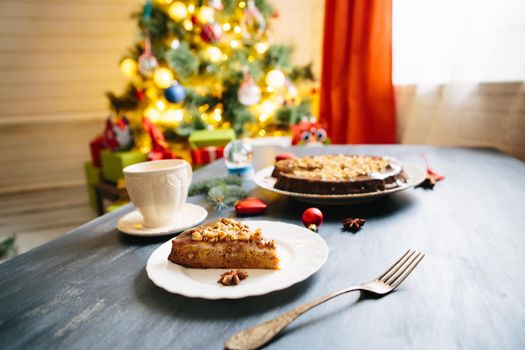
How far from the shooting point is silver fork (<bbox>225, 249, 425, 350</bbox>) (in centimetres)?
39

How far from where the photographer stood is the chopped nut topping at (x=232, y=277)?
1.66ft

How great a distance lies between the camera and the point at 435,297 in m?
0.47

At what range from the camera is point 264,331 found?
40cm

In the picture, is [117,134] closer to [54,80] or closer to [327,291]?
[54,80]

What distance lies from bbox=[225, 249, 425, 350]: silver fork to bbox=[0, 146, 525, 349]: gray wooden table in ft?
0.04

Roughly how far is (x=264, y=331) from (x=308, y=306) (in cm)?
6

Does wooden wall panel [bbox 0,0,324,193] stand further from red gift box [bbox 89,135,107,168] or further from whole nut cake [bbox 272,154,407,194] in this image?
whole nut cake [bbox 272,154,407,194]

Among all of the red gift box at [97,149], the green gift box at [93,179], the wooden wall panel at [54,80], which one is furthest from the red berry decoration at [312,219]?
the wooden wall panel at [54,80]

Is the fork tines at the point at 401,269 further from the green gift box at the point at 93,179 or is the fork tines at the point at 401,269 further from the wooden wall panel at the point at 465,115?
the green gift box at the point at 93,179

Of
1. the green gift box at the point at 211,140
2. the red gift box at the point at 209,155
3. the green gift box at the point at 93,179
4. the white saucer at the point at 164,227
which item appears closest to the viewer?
the white saucer at the point at 164,227

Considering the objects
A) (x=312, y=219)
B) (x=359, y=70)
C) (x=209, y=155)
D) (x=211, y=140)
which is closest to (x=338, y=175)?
(x=312, y=219)

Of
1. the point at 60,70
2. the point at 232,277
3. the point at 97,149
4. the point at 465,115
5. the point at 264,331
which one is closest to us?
the point at 264,331

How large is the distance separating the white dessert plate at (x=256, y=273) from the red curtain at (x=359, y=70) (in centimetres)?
199

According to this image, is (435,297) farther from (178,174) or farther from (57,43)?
(57,43)
